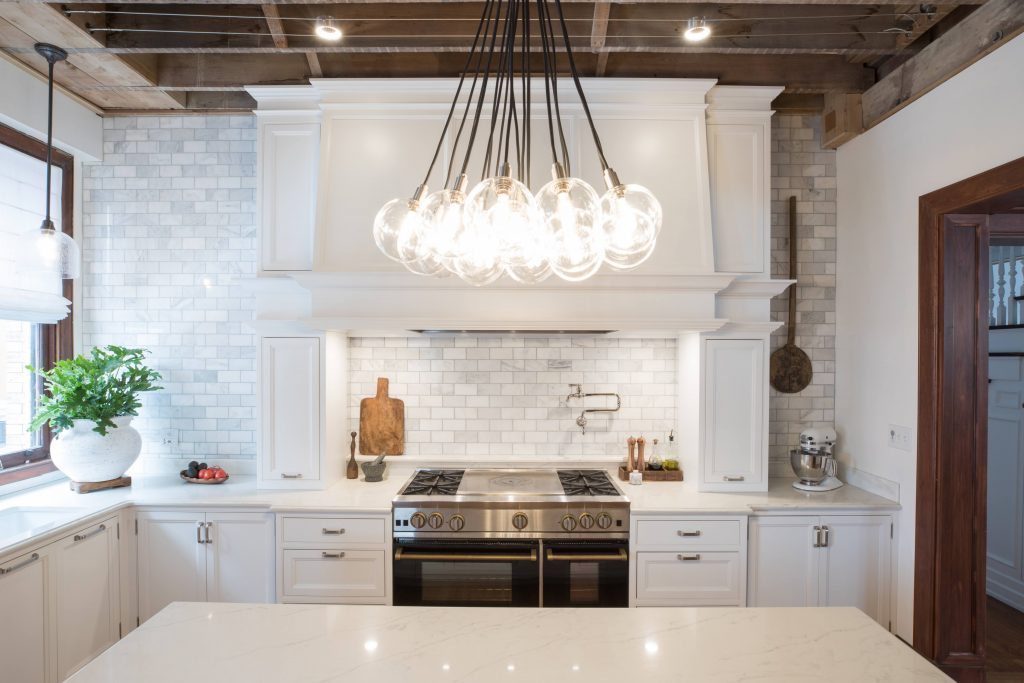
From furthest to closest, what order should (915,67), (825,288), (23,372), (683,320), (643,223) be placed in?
(825,288), (23,372), (683,320), (915,67), (643,223)

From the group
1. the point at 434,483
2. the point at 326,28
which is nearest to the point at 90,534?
the point at 434,483

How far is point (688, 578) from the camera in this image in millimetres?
3068

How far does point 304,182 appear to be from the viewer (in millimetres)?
3373

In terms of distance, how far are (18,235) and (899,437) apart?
5.21 metres

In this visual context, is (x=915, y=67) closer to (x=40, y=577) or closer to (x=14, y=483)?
(x=40, y=577)

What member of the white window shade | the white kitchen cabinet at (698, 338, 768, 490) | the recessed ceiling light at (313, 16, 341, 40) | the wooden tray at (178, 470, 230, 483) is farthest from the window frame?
the white kitchen cabinet at (698, 338, 768, 490)

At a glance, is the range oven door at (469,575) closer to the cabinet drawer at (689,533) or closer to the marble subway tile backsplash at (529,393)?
the cabinet drawer at (689,533)

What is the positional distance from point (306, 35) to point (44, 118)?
5.84 ft

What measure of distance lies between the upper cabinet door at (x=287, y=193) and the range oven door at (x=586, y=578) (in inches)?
87.6

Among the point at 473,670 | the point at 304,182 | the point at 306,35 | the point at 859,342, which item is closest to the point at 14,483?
the point at 304,182

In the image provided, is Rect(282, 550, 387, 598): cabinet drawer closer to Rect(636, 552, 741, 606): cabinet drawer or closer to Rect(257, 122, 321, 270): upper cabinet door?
Rect(636, 552, 741, 606): cabinet drawer

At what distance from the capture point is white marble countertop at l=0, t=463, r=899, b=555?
3.06m

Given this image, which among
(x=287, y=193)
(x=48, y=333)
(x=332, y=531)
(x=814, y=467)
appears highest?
(x=287, y=193)

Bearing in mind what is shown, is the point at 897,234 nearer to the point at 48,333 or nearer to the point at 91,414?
the point at 91,414
